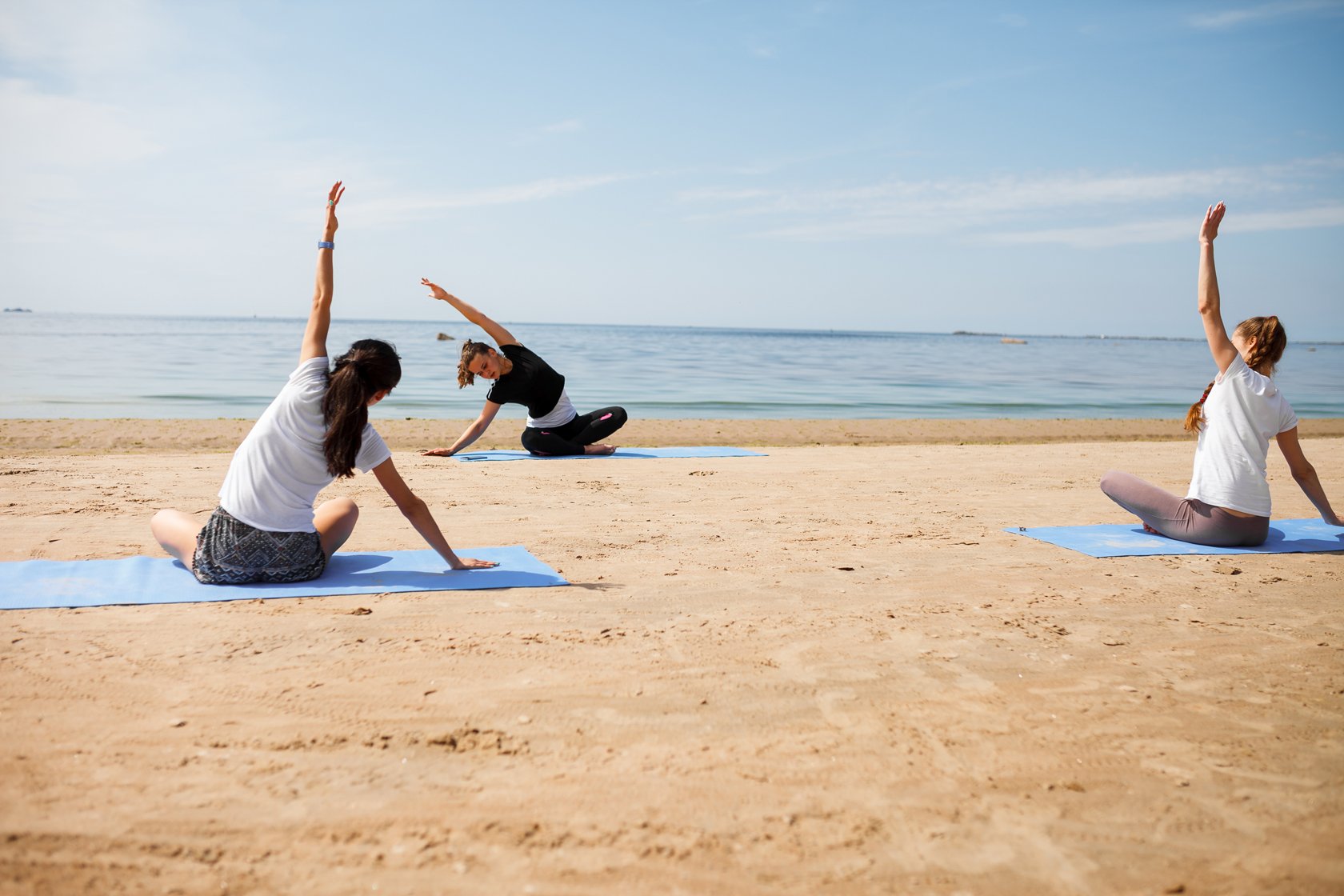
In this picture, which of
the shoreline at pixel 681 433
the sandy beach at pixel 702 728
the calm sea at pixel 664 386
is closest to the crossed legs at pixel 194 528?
the sandy beach at pixel 702 728

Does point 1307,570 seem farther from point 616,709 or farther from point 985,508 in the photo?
point 616,709

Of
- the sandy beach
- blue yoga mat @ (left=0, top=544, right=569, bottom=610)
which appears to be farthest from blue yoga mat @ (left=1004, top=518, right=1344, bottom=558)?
blue yoga mat @ (left=0, top=544, right=569, bottom=610)

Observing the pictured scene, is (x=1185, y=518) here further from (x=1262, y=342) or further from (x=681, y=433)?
(x=681, y=433)

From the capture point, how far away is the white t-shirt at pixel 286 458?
12.9 feet

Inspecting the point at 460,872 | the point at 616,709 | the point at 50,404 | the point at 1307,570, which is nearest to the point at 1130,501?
the point at 1307,570

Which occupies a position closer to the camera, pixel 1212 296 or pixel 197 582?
pixel 197 582

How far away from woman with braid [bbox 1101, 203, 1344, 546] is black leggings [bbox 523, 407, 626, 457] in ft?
17.2

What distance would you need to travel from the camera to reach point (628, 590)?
4375 millimetres

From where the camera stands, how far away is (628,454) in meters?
9.64

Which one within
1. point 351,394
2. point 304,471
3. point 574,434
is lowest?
Result: point 574,434

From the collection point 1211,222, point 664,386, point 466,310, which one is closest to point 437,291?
point 466,310

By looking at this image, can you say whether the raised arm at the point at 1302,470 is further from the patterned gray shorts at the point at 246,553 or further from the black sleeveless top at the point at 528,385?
the black sleeveless top at the point at 528,385

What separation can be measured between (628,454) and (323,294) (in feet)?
18.2

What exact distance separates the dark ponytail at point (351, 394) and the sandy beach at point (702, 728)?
68cm
